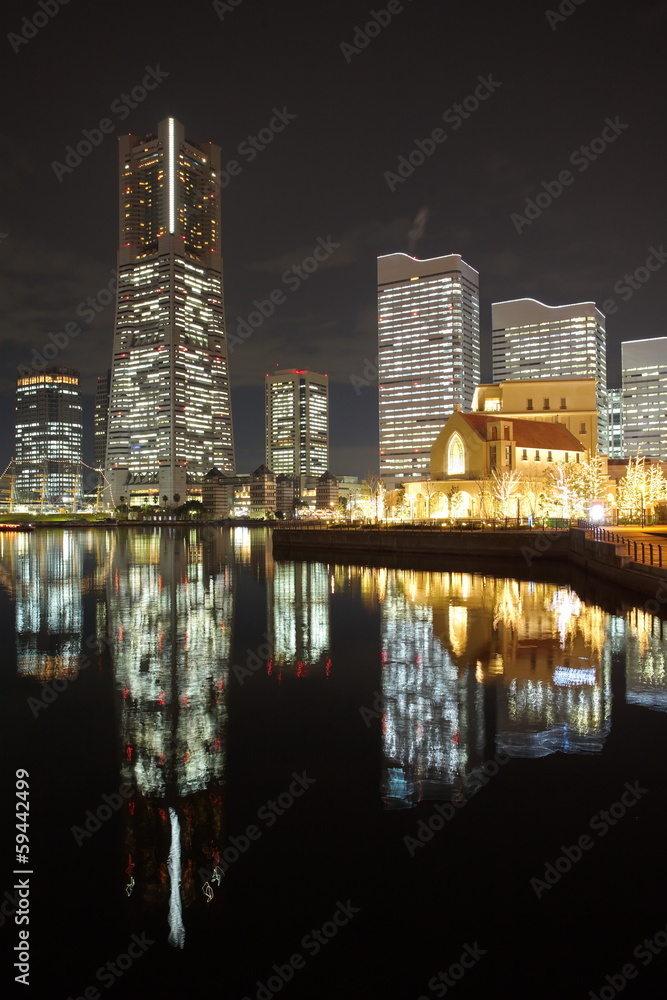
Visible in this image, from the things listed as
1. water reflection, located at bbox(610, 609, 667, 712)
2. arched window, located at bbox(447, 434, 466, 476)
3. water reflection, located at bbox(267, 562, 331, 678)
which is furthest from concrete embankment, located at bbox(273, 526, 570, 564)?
water reflection, located at bbox(610, 609, 667, 712)

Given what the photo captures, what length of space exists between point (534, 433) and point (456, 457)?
10.4 m

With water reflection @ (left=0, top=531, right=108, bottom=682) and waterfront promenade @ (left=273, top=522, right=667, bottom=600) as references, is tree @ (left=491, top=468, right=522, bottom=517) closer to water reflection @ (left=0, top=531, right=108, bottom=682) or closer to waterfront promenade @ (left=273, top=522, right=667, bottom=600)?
waterfront promenade @ (left=273, top=522, right=667, bottom=600)

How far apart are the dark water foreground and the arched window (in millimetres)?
61982

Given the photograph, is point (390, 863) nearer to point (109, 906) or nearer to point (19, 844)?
point (109, 906)

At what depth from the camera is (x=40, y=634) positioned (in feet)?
74.1

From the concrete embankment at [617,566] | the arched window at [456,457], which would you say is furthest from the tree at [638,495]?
the concrete embankment at [617,566]

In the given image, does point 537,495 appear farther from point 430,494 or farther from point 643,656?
point 643,656

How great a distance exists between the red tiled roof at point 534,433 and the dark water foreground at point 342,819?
62.7 metres

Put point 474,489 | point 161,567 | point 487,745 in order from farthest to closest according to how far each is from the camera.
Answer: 1. point 474,489
2. point 161,567
3. point 487,745

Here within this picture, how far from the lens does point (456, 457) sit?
8194 cm

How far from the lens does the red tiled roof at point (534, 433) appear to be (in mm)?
80750

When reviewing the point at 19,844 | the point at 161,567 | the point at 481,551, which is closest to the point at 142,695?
the point at 19,844

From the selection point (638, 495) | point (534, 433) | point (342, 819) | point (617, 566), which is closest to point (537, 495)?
point (638, 495)

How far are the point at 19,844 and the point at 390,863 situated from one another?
178 inches
